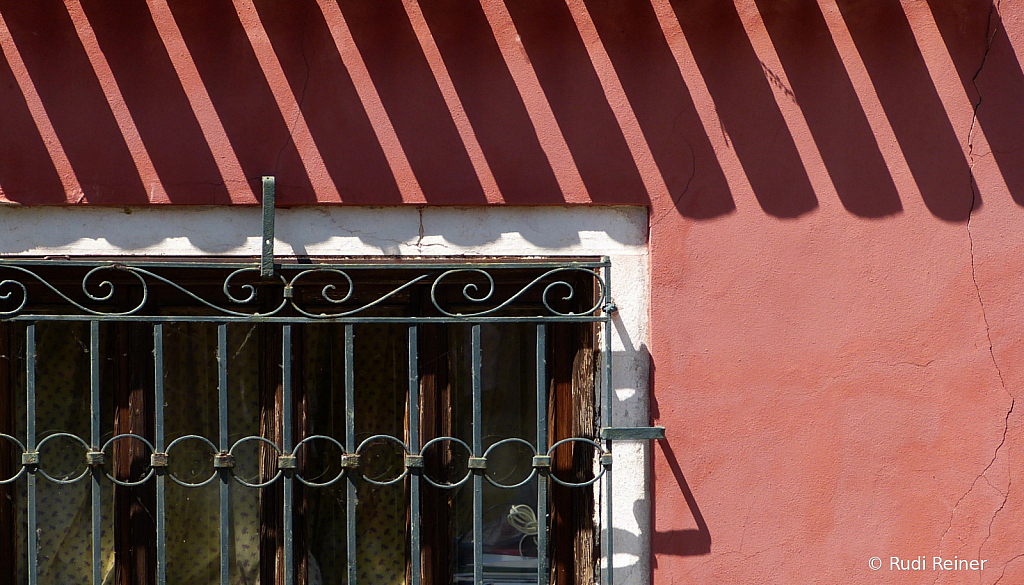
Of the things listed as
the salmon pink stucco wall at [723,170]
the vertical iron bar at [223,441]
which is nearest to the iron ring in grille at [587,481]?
the salmon pink stucco wall at [723,170]

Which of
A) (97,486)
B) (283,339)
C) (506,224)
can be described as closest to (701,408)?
(506,224)

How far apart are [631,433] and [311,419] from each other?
0.96m

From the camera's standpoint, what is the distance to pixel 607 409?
82.9 inches

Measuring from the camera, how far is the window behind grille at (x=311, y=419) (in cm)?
223

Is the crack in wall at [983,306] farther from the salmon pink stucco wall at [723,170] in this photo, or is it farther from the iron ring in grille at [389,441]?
the iron ring in grille at [389,441]

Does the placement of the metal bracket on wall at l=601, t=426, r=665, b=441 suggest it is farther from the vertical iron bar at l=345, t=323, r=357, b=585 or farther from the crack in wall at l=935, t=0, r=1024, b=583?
the crack in wall at l=935, t=0, r=1024, b=583

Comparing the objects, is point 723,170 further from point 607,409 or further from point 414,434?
point 414,434

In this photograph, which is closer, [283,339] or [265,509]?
[283,339]

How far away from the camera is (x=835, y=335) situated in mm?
2158

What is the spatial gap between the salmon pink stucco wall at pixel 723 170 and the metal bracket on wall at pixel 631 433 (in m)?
0.07

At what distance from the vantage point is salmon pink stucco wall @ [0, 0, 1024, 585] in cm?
215

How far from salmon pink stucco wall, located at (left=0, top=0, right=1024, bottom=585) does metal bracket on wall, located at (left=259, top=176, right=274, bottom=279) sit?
0.05 metres

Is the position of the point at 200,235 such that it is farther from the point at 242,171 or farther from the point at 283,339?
the point at 283,339

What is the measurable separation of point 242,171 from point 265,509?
1.00 meters
